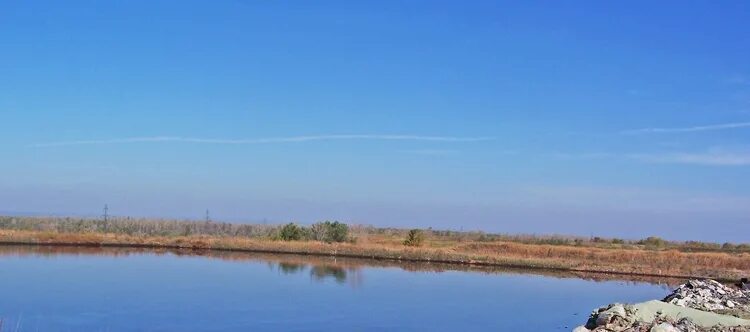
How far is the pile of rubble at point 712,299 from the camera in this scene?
13398 millimetres

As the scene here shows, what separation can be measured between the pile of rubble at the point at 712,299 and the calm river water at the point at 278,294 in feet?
7.82

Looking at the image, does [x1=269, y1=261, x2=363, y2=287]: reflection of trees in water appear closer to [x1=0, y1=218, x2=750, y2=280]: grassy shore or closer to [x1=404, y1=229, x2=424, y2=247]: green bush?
[x1=0, y1=218, x2=750, y2=280]: grassy shore

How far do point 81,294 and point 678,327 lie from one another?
12.4m

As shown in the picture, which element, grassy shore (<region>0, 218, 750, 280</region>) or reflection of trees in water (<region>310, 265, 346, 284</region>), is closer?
reflection of trees in water (<region>310, 265, 346, 284</region>)

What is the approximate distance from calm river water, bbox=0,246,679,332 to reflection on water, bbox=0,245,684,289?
0.38 ft

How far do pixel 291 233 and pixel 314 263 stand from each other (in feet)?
37.0

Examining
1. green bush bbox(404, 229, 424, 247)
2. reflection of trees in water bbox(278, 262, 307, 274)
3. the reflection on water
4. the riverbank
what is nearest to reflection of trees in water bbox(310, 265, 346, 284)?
the reflection on water

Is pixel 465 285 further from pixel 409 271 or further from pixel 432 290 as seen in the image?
pixel 409 271

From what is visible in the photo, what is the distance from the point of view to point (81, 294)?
54.8ft

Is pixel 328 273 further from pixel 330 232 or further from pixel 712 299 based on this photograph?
pixel 330 232

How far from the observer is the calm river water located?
13.8 meters

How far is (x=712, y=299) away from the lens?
14859mm

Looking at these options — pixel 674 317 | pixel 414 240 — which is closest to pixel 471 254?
pixel 414 240

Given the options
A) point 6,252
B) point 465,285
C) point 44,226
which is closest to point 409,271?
point 465,285
